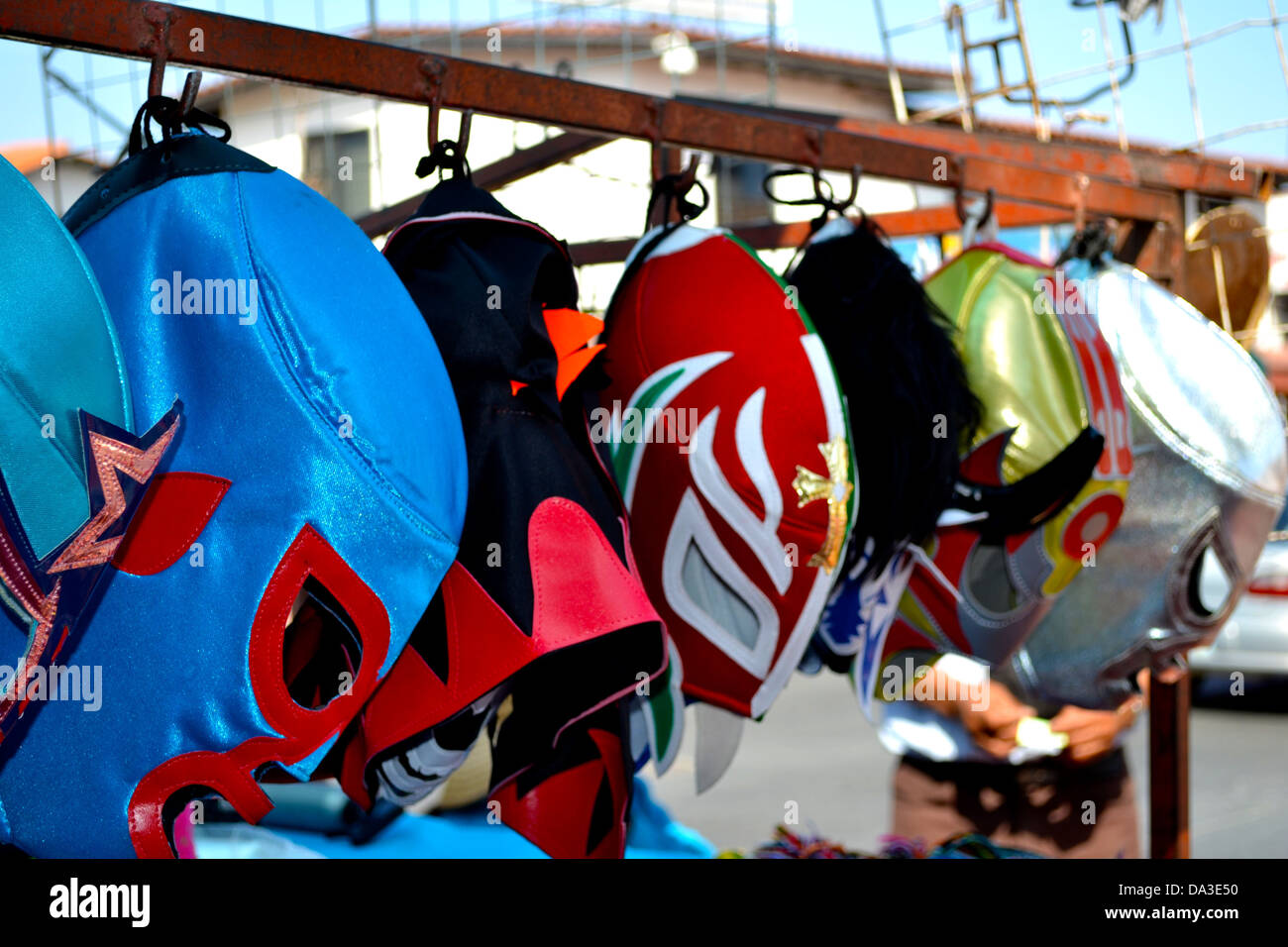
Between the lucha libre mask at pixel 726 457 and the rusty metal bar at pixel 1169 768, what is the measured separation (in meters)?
0.99

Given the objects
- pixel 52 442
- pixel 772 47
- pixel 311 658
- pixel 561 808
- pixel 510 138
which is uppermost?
pixel 510 138

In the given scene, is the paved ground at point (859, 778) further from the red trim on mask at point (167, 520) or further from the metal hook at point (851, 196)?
the red trim on mask at point (167, 520)

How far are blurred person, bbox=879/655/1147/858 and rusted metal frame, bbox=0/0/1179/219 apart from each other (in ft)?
3.02

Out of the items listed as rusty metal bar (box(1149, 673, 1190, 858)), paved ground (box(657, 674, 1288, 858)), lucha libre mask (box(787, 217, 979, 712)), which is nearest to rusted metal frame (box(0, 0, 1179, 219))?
lucha libre mask (box(787, 217, 979, 712))

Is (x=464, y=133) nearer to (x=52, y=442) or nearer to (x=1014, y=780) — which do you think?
(x=52, y=442)

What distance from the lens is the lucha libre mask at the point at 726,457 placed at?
1021mm

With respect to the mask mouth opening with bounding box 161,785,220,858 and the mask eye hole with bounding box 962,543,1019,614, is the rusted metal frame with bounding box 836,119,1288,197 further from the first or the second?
the mask mouth opening with bounding box 161,785,220,858

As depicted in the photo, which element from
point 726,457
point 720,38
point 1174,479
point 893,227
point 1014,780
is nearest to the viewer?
point 726,457

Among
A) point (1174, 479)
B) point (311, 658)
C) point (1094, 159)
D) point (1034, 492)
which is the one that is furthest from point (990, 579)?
point (311, 658)

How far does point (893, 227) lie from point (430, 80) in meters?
0.96

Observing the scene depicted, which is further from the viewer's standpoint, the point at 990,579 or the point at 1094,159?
the point at 1094,159

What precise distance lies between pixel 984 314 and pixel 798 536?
0.37m

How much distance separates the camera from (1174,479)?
144 cm
